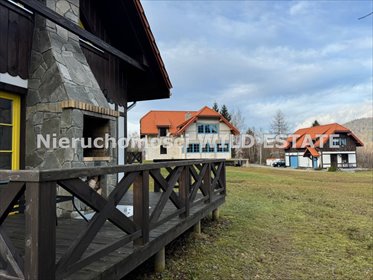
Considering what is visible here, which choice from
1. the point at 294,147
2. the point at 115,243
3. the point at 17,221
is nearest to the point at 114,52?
the point at 17,221

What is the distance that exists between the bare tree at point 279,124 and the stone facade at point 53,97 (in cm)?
4738

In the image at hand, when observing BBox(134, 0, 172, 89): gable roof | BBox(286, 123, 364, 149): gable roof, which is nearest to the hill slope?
BBox(286, 123, 364, 149): gable roof

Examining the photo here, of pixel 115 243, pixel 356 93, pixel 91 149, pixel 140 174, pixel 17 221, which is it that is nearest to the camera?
pixel 115 243

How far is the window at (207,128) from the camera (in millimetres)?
34031

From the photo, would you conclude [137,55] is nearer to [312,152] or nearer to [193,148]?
[193,148]

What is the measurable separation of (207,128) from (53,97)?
2998 centimetres

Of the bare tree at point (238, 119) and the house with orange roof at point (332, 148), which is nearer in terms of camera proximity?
the house with orange roof at point (332, 148)

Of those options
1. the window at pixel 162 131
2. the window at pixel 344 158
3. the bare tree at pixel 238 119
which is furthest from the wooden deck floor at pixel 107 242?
the bare tree at pixel 238 119

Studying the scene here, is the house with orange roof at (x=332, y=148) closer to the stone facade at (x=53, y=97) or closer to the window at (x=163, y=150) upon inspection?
the window at (x=163, y=150)

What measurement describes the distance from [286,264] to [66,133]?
3.84 meters

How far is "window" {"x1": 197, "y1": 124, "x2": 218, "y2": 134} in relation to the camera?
34.0 m

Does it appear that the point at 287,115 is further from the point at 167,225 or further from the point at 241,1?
the point at 167,225

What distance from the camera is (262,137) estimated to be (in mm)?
51344

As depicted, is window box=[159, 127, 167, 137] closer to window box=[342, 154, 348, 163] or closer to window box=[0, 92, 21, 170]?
window box=[342, 154, 348, 163]
